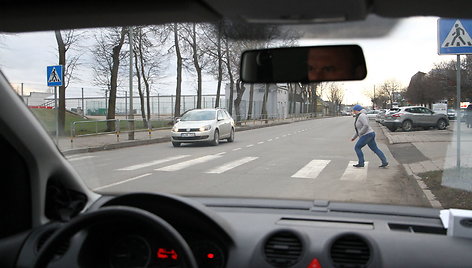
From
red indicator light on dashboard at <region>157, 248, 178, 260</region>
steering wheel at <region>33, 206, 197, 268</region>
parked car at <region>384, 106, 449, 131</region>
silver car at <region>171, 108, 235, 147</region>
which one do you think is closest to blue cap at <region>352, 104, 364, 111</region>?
silver car at <region>171, 108, 235, 147</region>

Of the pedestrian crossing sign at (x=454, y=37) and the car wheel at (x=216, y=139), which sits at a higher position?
the pedestrian crossing sign at (x=454, y=37)

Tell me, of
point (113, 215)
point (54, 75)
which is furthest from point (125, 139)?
point (113, 215)

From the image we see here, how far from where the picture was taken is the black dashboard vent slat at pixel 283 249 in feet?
8.80

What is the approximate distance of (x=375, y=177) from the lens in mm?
8523

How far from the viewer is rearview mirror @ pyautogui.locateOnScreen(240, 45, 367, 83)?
2818mm

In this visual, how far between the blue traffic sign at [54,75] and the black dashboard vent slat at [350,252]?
8.99 metres

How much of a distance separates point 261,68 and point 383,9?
874 millimetres

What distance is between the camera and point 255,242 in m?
2.79

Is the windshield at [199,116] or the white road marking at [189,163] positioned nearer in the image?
the white road marking at [189,163]

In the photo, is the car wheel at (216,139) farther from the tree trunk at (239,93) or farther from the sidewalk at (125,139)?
the sidewalk at (125,139)

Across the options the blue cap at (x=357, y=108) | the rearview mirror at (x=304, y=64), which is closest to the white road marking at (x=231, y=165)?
the blue cap at (x=357, y=108)

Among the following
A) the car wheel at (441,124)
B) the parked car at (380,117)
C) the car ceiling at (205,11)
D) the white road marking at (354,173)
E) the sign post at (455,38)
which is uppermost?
the sign post at (455,38)

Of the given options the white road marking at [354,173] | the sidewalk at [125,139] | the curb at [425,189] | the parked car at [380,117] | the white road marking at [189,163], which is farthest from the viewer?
the parked car at [380,117]

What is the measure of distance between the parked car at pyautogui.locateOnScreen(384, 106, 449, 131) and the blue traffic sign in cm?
1735
